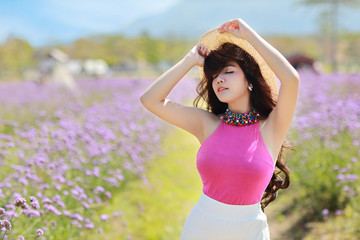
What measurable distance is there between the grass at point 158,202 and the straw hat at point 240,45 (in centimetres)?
172

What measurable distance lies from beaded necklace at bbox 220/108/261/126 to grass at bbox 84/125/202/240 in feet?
5.24

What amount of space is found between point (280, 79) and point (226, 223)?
2.10ft

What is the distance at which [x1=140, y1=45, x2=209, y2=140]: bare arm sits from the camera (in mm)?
1911

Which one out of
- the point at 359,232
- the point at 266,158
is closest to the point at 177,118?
the point at 266,158

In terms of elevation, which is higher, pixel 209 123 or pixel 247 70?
pixel 247 70

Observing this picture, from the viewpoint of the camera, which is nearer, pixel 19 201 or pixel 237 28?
pixel 19 201

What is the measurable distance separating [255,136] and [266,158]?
0.37 ft

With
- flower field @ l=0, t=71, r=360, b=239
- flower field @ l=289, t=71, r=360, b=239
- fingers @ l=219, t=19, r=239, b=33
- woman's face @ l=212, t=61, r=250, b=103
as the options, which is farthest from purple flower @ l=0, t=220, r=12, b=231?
flower field @ l=289, t=71, r=360, b=239

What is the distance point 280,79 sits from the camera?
5.55ft

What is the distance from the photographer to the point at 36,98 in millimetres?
9164

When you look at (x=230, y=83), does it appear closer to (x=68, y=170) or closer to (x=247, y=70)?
(x=247, y=70)

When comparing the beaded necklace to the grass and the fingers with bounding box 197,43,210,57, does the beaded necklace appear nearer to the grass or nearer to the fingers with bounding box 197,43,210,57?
the fingers with bounding box 197,43,210,57

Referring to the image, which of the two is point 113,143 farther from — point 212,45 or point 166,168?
point 212,45

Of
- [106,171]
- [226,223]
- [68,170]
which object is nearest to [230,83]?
[226,223]
